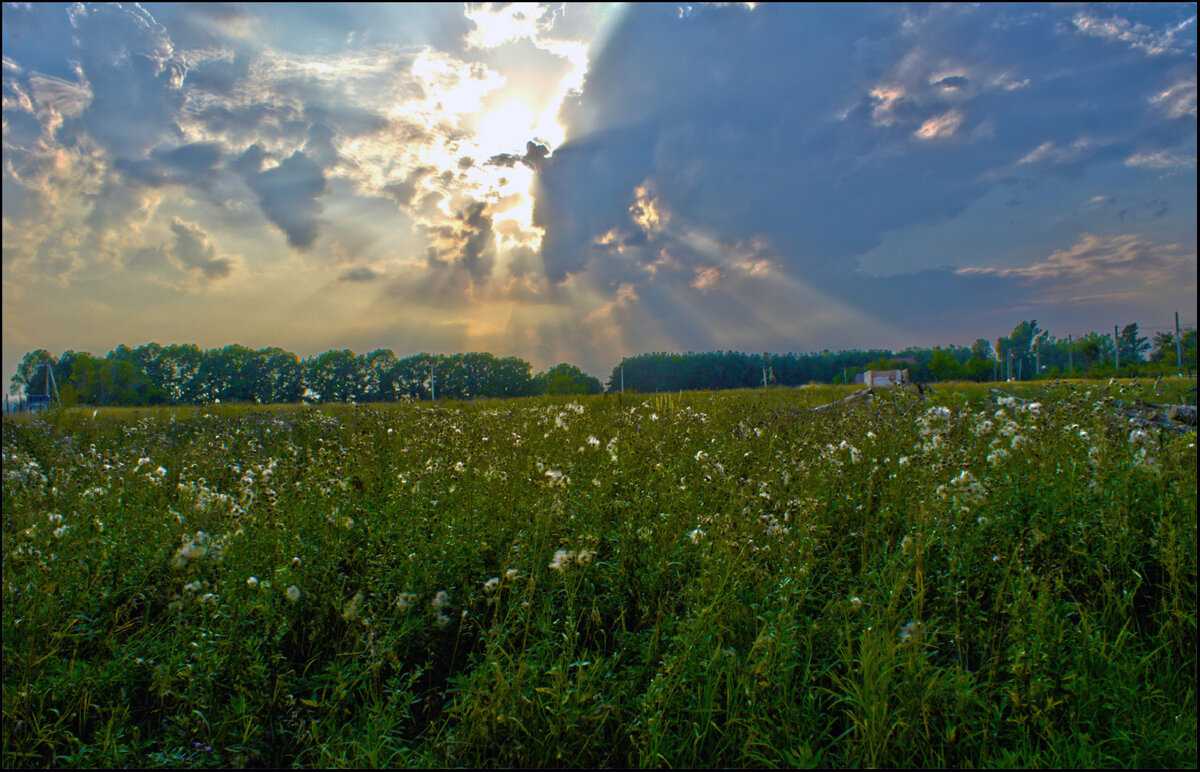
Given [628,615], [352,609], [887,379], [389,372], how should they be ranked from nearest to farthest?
[352,609] → [628,615] → [887,379] → [389,372]

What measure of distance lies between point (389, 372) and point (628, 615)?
2009 inches

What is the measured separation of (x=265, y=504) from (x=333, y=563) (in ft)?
5.80

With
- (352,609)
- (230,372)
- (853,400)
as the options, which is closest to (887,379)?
(853,400)

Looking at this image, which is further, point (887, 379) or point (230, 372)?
point (230, 372)

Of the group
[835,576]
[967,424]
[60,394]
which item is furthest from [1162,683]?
[60,394]

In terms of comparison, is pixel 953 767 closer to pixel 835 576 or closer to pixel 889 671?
pixel 889 671

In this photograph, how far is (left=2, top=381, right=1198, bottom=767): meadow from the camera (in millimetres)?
2373

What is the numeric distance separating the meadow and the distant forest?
210 inches

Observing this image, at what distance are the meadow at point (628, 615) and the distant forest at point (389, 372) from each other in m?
5.33

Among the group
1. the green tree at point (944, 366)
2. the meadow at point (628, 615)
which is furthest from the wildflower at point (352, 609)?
the green tree at point (944, 366)

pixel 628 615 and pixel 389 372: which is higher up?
pixel 389 372

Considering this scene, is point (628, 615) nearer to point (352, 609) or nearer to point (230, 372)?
point (352, 609)

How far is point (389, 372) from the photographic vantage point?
50312 millimetres

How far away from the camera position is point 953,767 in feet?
7.69
